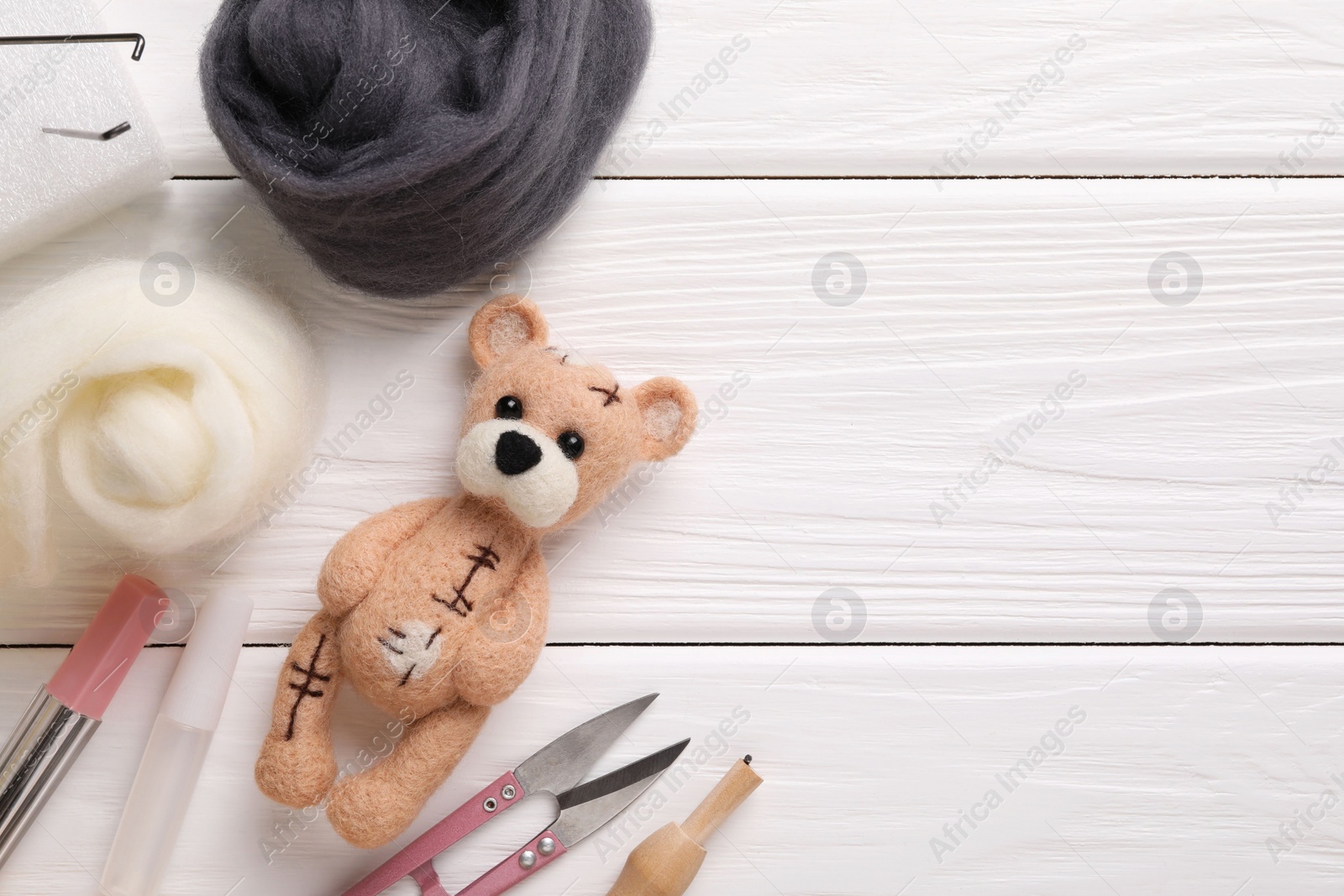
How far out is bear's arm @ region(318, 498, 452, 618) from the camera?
66cm

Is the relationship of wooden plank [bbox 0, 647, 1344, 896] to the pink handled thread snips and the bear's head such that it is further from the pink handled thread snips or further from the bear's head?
the bear's head

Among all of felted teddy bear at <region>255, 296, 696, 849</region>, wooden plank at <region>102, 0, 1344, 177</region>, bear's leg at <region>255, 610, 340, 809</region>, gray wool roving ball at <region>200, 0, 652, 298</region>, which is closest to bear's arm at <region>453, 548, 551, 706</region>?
felted teddy bear at <region>255, 296, 696, 849</region>

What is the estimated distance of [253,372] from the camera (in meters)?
0.69

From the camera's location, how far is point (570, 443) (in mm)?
663

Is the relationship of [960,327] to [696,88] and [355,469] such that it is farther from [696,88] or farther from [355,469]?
[355,469]

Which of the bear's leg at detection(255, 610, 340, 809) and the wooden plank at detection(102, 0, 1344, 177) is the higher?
the wooden plank at detection(102, 0, 1344, 177)

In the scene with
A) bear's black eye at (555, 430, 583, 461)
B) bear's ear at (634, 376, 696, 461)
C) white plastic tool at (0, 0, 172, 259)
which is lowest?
white plastic tool at (0, 0, 172, 259)

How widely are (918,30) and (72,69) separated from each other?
26.3 inches

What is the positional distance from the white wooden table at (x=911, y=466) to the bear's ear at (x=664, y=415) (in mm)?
64

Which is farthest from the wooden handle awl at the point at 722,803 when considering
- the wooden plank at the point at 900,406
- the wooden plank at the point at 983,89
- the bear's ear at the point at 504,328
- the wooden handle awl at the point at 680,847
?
the wooden plank at the point at 983,89

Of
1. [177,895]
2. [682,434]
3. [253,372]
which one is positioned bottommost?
[177,895]

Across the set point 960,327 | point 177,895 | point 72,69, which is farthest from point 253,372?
point 960,327

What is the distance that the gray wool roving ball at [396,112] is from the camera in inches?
24.9

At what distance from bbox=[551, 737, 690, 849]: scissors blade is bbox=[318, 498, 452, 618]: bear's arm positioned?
23cm
